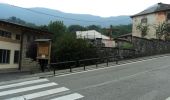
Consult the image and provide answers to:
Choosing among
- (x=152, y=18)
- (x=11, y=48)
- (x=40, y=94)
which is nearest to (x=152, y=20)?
(x=152, y=18)

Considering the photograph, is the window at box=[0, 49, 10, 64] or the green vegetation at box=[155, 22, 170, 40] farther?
the green vegetation at box=[155, 22, 170, 40]

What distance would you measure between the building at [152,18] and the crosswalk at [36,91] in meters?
49.0

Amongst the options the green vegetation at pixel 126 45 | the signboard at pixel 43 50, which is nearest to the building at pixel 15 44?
the signboard at pixel 43 50

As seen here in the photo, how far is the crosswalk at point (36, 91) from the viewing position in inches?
608

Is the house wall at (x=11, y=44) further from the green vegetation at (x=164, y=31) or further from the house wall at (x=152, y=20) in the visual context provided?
the house wall at (x=152, y=20)

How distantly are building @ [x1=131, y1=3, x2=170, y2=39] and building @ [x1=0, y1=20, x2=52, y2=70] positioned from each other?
33669 mm

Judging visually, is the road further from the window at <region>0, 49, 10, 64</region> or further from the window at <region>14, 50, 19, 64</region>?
the window at <region>14, 50, 19, 64</region>

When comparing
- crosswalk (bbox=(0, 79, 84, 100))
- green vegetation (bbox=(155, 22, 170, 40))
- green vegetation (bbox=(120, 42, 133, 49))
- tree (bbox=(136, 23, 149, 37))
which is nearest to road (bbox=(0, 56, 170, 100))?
crosswalk (bbox=(0, 79, 84, 100))

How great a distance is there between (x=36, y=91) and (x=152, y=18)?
55.8 m

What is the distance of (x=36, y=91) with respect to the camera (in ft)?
56.4

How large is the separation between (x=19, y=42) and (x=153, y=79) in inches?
729

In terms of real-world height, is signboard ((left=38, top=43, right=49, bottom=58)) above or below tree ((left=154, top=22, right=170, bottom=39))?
below

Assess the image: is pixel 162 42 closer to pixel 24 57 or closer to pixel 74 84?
pixel 24 57

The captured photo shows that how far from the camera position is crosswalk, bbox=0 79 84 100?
15.4 metres
